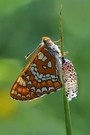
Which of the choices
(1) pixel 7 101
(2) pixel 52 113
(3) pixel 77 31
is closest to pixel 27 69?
(1) pixel 7 101

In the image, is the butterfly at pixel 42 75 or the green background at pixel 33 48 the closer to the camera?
the butterfly at pixel 42 75

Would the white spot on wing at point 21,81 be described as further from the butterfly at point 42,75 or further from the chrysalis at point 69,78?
the chrysalis at point 69,78

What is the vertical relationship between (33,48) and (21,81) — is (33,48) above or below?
above

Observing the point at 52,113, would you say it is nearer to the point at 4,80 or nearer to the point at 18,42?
the point at 4,80

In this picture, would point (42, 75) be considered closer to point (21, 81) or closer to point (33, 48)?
point (21, 81)

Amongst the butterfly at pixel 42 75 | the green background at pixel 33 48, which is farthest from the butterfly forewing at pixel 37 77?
the green background at pixel 33 48

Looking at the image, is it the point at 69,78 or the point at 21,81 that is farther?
the point at 21,81

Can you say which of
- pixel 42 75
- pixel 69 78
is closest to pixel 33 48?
pixel 42 75

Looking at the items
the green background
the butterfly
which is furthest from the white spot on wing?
the green background
